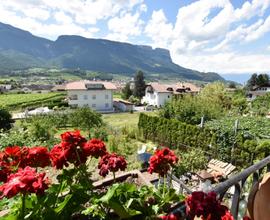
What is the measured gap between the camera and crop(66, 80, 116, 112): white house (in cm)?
3706

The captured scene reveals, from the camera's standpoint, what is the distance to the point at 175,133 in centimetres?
1403

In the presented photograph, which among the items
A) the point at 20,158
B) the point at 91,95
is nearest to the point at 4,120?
the point at 91,95

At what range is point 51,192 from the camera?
4.55 feet

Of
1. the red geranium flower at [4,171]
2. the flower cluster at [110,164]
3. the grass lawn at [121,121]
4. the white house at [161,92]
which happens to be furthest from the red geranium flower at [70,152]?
the white house at [161,92]

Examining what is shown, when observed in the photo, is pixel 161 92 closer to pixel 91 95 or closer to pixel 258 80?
pixel 91 95

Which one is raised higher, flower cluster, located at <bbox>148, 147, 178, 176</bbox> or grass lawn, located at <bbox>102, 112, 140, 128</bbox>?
flower cluster, located at <bbox>148, 147, 178, 176</bbox>

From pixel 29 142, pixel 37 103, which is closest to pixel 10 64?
pixel 37 103

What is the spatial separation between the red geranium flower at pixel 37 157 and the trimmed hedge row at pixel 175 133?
1137 cm

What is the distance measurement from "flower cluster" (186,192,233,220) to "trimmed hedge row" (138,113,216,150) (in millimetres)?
11661

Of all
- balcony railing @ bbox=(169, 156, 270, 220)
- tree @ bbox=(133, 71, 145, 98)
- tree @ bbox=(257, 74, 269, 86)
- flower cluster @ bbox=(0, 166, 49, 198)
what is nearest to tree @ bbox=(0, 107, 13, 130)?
flower cluster @ bbox=(0, 166, 49, 198)

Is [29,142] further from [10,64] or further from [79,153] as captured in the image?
[10,64]

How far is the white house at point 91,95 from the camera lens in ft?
122

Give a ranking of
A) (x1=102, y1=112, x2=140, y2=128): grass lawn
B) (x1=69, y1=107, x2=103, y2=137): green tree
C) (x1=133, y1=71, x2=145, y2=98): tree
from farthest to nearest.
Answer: (x1=133, y1=71, x2=145, y2=98): tree < (x1=102, y1=112, x2=140, y2=128): grass lawn < (x1=69, y1=107, x2=103, y2=137): green tree

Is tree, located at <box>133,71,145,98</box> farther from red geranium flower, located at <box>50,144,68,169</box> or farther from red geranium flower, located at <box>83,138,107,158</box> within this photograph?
red geranium flower, located at <box>50,144,68,169</box>
